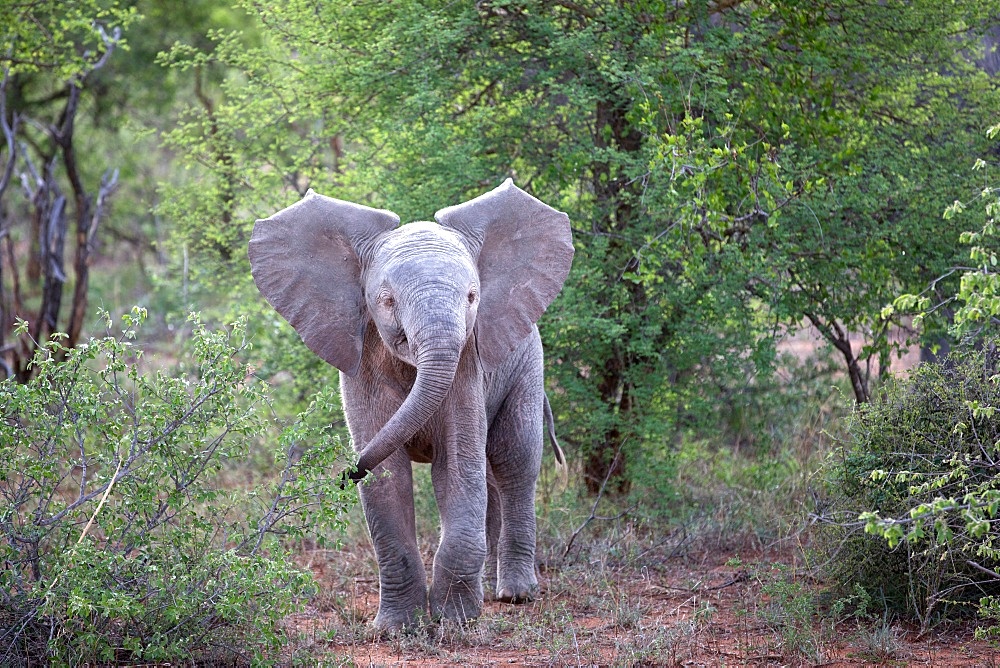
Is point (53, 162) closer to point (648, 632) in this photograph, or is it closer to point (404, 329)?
point (404, 329)

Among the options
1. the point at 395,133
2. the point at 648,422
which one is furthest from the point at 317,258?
the point at 648,422

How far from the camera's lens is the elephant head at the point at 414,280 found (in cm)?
555

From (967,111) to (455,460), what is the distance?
509 centimetres

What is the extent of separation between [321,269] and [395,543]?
1.42 meters

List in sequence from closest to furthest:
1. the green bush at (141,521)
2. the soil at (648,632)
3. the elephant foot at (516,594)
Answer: the green bush at (141,521)
the soil at (648,632)
the elephant foot at (516,594)

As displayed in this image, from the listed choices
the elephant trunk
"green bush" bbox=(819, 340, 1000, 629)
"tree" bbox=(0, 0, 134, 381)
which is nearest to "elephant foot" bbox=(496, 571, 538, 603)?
the elephant trunk

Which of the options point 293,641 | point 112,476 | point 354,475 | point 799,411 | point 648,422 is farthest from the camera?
point 799,411

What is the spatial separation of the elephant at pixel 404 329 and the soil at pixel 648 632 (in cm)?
25

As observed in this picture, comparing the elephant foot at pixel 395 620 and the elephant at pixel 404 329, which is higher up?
the elephant at pixel 404 329

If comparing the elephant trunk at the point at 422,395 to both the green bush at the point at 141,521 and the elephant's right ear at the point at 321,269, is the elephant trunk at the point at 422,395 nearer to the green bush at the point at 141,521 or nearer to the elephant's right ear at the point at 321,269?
the green bush at the point at 141,521

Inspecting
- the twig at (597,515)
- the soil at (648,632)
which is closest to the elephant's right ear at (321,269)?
the soil at (648,632)

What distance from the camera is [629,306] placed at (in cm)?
890

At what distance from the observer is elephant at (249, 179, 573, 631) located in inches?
229

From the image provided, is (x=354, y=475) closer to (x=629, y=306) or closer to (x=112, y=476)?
(x=112, y=476)
